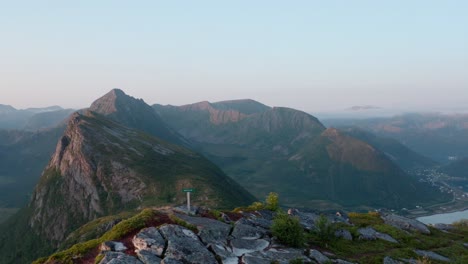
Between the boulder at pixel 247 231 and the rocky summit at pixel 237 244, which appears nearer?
the rocky summit at pixel 237 244

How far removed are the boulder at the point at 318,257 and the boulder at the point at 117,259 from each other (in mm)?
20016

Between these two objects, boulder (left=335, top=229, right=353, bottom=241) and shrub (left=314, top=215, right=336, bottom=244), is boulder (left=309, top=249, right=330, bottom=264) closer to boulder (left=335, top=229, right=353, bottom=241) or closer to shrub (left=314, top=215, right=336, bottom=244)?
shrub (left=314, top=215, right=336, bottom=244)

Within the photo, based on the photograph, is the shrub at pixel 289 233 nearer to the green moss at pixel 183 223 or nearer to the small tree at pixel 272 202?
the green moss at pixel 183 223

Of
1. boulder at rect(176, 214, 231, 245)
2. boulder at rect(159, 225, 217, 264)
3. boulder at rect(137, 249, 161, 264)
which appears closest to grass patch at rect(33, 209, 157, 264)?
boulder at rect(159, 225, 217, 264)

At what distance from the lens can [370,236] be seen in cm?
5756

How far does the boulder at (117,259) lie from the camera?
34.8 m

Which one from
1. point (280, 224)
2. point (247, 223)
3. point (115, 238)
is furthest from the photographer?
point (247, 223)

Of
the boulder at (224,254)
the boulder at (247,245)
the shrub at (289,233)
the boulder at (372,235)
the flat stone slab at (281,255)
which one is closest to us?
the boulder at (224,254)

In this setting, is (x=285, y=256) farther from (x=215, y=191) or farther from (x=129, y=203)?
(x=129, y=203)

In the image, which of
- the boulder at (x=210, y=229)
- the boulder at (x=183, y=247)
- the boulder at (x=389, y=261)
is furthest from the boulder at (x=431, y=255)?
the boulder at (x=183, y=247)

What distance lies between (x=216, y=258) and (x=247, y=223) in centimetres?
1250

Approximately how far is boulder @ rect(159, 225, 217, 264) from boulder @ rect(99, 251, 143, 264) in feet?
9.89

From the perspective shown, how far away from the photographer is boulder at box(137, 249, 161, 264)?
1410 inches

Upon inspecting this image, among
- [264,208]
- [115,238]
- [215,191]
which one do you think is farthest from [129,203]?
[115,238]
